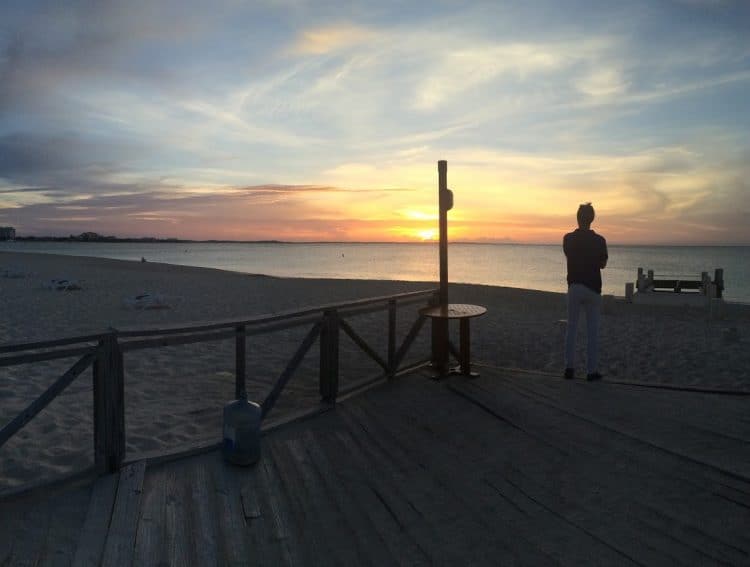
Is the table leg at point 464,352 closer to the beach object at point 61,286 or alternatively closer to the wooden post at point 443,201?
the wooden post at point 443,201

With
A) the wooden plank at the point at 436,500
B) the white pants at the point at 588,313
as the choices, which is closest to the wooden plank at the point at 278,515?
the wooden plank at the point at 436,500

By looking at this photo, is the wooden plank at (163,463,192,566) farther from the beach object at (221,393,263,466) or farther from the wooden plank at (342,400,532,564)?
the wooden plank at (342,400,532,564)

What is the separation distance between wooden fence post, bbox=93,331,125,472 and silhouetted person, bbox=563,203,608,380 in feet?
15.9

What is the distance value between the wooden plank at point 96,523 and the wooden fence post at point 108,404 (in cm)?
14

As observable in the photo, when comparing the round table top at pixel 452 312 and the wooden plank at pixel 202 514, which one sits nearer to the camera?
the wooden plank at pixel 202 514

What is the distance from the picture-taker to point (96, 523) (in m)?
3.30

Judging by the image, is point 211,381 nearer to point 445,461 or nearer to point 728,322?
point 445,461

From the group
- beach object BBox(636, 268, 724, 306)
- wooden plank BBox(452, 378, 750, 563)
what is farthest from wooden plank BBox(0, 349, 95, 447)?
beach object BBox(636, 268, 724, 306)

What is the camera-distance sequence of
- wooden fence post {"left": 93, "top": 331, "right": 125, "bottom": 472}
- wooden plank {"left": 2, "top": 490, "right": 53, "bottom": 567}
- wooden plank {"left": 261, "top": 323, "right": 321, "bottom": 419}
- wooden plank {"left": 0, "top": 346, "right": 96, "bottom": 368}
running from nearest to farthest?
1. wooden plank {"left": 2, "top": 490, "right": 53, "bottom": 567}
2. wooden plank {"left": 0, "top": 346, "right": 96, "bottom": 368}
3. wooden fence post {"left": 93, "top": 331, "right": 125, "bottom": 472}
4. wooden plank {"left": 261, "top": 323, "right": 321, "bottom": 419}

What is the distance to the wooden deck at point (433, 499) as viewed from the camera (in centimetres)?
307

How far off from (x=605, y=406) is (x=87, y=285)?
73.8 ft

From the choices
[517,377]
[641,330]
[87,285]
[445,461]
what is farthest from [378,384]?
[87,285]

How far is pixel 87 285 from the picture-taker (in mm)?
23094

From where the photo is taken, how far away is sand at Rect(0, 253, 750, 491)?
216 inches
